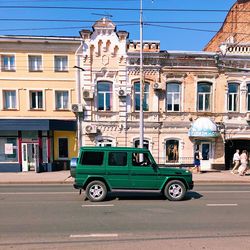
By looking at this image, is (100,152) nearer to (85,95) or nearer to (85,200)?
(85,200)

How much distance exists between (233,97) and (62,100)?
1206 centimetres

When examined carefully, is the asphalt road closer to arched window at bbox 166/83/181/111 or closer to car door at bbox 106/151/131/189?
car door at bbox 106/151/131/189

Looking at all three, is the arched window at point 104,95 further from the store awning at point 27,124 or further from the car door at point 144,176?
the car door at point 144,176

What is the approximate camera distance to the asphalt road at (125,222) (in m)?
5.09

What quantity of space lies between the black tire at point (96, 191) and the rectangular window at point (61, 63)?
36.1ft

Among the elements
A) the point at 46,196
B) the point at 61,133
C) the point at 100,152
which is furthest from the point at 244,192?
the point at 61,133

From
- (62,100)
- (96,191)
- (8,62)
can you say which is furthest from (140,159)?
(8,62)

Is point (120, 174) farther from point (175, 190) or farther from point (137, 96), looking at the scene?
point (137, 96)

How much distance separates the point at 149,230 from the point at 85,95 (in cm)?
1242

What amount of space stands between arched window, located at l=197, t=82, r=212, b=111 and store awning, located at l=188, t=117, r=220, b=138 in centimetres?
100

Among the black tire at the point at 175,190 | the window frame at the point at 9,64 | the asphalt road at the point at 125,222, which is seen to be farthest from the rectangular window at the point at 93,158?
Answer: the window frame at the point at 9,64

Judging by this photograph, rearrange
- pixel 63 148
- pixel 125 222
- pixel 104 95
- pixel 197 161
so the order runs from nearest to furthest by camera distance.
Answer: pixel 125 222 → pixel 197 161 → pixel 104 95 → pixel 63 148

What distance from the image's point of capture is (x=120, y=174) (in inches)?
345

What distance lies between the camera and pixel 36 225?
6.14 m
